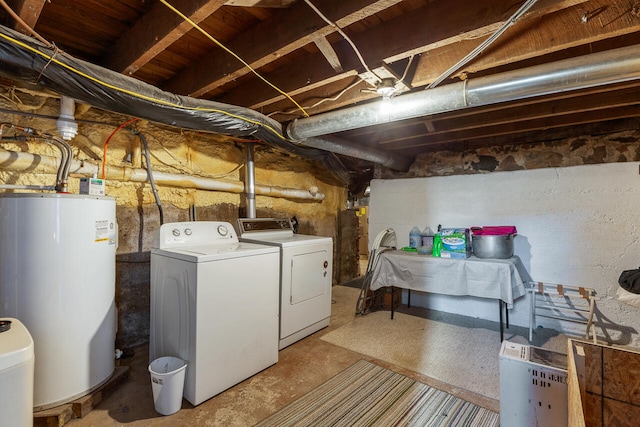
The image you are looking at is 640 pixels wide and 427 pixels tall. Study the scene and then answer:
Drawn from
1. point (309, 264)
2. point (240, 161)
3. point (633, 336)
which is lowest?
point (633, 336)

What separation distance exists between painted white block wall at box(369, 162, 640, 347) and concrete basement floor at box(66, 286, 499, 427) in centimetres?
185

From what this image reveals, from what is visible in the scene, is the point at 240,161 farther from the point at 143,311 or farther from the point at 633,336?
the point at 633,336

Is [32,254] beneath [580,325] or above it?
above

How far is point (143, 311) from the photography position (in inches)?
108

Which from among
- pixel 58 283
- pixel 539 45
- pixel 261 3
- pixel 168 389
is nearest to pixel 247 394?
pixel 168 389

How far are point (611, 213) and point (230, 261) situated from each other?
364cm

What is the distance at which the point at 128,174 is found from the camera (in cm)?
256

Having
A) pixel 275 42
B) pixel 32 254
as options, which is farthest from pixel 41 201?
pixel 275 42

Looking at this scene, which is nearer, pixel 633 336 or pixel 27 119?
pixel 27 119

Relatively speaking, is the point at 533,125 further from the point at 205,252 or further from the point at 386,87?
the point at 205,252

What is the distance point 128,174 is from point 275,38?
5.96 feet

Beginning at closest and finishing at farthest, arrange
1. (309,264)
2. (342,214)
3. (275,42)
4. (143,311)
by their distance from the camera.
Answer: (275,42)
(143,311)
(309,264)
(342,214)

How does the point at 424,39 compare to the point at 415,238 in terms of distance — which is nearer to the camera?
the point at 424,39

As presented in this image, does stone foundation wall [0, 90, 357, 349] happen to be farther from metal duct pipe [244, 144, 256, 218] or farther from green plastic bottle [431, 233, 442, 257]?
green plastic bottle [431, 233, 442, 257]
